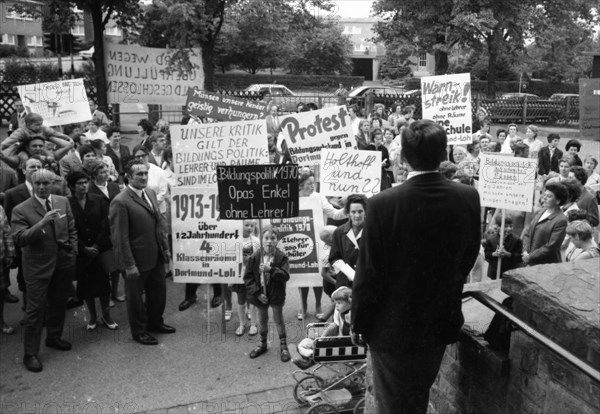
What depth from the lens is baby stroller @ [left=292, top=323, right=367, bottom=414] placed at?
16.3 ft

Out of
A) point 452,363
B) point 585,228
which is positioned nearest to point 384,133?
point 585,228

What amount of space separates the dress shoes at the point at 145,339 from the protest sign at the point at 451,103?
20.9 ft

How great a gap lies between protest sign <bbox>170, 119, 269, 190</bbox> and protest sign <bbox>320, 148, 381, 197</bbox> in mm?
967

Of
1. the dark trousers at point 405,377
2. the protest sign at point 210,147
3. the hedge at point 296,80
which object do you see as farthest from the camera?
the hedge at point 296,80

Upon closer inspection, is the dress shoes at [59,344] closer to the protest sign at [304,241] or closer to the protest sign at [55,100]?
the protest sign at [304,241]

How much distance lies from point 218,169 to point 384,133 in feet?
24.7

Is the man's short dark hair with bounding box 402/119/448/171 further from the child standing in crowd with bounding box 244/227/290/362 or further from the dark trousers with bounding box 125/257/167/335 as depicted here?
the dark trousers with bounding box 125/257/167/335

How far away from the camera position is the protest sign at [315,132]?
30.7 ft

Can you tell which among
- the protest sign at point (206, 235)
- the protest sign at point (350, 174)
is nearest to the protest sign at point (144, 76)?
the protest sign at point (350, 174)

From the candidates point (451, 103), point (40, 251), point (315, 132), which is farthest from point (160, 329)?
point (451, 103)

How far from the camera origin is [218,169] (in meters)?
6.29

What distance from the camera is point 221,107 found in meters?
10.9

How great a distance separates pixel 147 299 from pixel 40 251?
4.39 feet

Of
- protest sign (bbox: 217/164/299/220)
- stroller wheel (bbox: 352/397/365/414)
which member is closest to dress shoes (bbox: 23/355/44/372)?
protest sign (bbox: 217/164/299/220)
